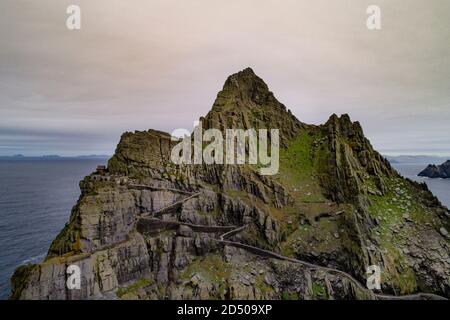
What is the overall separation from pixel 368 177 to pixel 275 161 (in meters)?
22.2

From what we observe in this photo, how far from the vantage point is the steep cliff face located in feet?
156

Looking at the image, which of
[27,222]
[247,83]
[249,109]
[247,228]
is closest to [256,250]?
[247,228]

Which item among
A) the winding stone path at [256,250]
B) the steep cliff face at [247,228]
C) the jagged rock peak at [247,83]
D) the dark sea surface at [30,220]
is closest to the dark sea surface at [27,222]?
the dark sea surface at [30,220]

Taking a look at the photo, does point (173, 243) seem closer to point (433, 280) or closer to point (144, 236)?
point (144, 236)

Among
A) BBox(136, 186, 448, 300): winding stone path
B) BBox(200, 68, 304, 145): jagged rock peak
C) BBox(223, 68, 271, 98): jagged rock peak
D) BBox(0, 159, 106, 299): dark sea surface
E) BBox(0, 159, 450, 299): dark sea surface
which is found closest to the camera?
BBox(136, 186, 448, 300): winding stone path

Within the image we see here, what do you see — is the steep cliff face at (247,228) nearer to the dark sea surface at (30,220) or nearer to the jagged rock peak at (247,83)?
the jagged rock peak at (247,83)

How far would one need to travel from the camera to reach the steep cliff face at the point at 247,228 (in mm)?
47531

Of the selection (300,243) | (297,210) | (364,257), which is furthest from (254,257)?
(364,257)

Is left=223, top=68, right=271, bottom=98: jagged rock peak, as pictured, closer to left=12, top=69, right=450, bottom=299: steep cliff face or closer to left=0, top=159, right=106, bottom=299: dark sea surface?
left=12, top=69, right=450, bottom=299: steep cliff face

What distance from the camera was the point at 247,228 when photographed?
196 feet

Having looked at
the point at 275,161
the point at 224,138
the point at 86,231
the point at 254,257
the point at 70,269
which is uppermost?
the point at 224,138

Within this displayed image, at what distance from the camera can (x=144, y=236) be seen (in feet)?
178

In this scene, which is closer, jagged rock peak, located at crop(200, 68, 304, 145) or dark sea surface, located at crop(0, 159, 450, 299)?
jagged rock peak, located at crop(200, 68, 304, 145)

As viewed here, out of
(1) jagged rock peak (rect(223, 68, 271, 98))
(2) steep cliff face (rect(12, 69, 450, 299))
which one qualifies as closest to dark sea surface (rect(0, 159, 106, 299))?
(2) steep cliff face (rect(12, 69, 450, 299))
